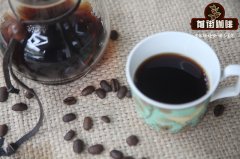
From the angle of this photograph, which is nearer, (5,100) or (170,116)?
(170,116)

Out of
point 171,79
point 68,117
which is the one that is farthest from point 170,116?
point 68,117

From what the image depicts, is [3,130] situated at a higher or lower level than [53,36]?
lower

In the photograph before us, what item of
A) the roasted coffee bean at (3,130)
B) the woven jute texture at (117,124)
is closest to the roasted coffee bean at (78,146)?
the woven jute texture at (117,124)

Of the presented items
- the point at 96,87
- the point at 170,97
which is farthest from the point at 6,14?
the point at 170,97

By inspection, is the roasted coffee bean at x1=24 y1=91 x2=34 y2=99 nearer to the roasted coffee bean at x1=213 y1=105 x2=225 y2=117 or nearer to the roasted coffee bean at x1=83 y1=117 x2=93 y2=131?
the roasted coffee bean at x1=83 y1=117 x2=93 y2=131

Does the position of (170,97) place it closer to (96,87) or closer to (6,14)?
(96,87)

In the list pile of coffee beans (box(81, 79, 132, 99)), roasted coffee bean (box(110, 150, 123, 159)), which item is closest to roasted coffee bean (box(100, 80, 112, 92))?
pile of coffee beans (box(81, 79, 132, 99))

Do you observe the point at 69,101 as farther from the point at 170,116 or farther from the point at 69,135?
the point at 170,116
